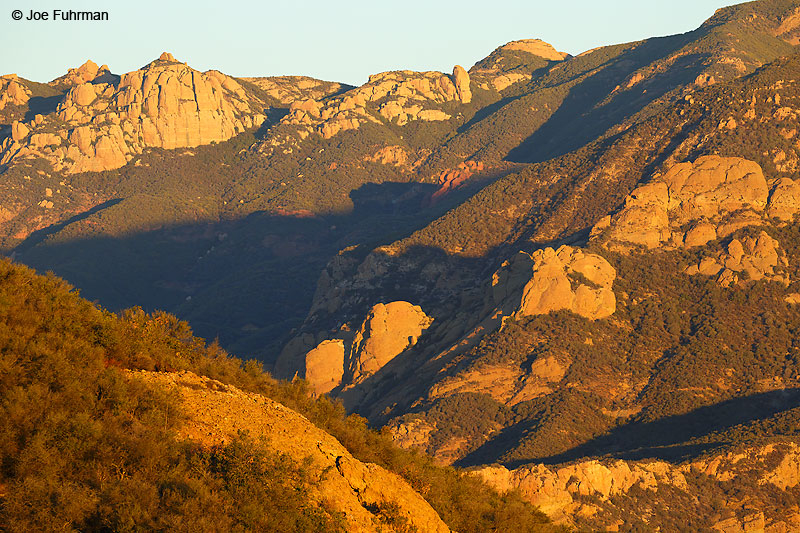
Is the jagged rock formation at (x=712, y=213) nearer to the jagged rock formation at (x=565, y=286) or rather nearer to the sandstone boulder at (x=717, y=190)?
the sandstone boulder at (x=717, y=190)

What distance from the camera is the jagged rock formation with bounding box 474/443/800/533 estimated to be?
85.9m

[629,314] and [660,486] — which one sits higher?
[629,314]

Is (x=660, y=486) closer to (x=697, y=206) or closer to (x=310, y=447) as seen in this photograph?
(x=310, y=447)

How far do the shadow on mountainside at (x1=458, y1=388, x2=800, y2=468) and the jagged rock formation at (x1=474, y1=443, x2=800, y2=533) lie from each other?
233 inches

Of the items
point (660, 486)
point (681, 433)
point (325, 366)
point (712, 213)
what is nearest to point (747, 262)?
point (712, 213)

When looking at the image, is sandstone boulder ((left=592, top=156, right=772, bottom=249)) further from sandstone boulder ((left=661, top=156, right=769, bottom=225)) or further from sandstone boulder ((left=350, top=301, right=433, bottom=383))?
sandstone boulder ((left=350, top=301, right=433, bottom=383))

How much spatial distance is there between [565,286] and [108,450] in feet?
369

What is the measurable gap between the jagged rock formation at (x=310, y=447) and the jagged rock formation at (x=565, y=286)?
10364 cm

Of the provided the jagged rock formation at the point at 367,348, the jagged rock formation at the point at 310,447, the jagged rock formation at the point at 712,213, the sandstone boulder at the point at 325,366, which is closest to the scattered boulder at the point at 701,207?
the jagged rock formation at the point at 712,213

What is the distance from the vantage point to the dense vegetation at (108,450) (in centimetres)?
2683

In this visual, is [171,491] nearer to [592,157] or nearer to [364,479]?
[364,479]

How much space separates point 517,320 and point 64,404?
4275 inches

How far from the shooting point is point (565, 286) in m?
137

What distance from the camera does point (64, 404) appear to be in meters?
31.2
